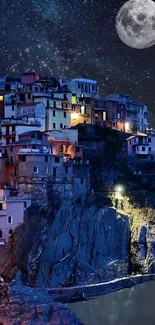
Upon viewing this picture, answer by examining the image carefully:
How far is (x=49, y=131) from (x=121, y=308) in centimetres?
1696

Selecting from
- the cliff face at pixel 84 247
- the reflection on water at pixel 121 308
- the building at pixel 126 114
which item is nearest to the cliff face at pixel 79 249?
the cliff face at pixel 84 247

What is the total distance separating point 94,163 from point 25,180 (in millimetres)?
8455

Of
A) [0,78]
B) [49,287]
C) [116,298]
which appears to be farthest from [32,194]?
[0,78]

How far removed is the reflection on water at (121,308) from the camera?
36.1 m

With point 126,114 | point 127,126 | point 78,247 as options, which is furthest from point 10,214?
point 126,114

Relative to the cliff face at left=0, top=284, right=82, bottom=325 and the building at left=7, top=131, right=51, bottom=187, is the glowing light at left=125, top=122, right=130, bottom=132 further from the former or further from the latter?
the cliff face at left=0, top=284, right=82, bottom=325

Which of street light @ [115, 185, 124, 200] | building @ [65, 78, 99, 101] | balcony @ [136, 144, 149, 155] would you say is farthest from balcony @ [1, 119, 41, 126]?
balcony @ [136, 144, 149, 155]

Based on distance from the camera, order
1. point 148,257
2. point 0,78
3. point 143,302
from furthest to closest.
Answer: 1. point 0,78
2. point 148,257
3. point 143,302

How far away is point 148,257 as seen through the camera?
4744 cm

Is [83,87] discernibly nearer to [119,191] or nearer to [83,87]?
[83,87]

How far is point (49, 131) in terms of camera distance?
161ft

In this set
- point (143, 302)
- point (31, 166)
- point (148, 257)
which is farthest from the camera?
point (148, 257)

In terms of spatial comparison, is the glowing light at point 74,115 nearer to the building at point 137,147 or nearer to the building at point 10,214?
the building at point 137,147

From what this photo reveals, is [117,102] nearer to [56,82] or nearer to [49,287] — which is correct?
[56,82]
